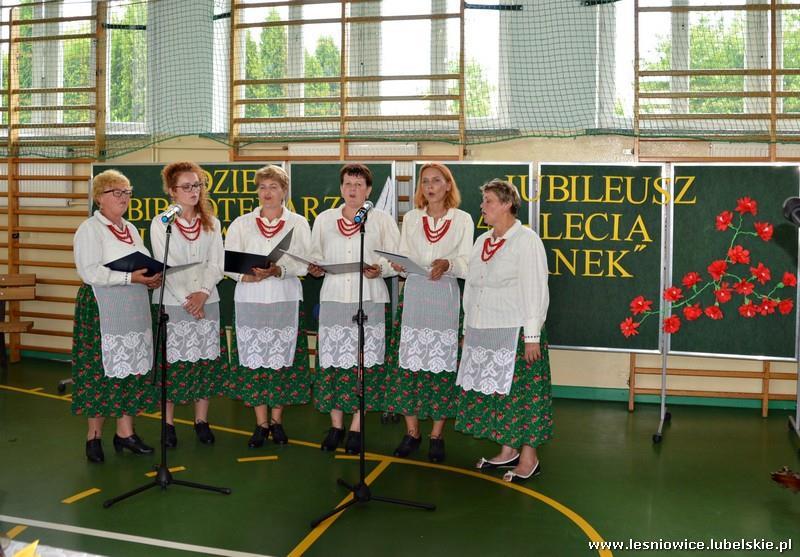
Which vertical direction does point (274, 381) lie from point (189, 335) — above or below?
below

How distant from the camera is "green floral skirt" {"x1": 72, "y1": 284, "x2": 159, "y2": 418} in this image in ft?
13.7

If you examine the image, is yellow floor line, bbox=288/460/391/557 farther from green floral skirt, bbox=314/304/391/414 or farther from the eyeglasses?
the eyeglasses

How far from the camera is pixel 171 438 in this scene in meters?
4.59

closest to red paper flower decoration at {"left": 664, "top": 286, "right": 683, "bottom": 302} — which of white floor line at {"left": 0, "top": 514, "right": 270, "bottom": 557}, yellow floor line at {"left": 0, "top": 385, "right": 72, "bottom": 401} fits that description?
white floor line at {"left": 0, "top": 514, "right": 270, "bottom": 557}

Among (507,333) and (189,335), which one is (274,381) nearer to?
(189,335)

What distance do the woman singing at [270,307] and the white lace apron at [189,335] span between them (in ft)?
0.54

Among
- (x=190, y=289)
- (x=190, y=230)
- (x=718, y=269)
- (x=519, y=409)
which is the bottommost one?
(x=519, y=409)

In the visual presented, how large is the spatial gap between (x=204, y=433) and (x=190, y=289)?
2.92 ft

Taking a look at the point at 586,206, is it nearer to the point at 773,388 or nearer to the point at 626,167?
the point at 626,167

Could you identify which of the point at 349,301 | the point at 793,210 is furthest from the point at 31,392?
the point at 793,210

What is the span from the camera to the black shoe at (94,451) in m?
4.30

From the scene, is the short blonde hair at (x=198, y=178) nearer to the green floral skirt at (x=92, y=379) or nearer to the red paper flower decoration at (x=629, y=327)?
the green floral skirt at (x=92, y=379)

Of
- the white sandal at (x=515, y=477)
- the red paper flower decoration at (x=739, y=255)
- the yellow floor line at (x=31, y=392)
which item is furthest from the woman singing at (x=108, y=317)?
the red paper flower decoration at (x=739, y=255)

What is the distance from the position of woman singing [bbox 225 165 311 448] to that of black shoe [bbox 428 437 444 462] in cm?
81
